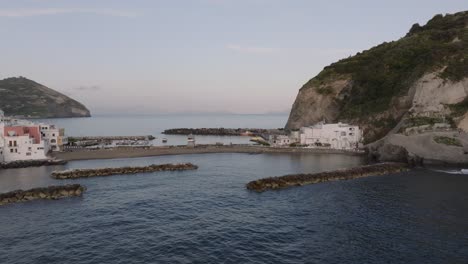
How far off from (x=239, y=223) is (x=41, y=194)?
2959 centimetres

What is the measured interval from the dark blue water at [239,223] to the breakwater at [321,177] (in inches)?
107

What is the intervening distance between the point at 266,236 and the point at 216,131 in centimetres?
14379

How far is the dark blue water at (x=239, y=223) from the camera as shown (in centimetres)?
2941

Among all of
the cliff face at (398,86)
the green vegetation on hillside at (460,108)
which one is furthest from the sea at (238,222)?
the cliff face at (398,86)

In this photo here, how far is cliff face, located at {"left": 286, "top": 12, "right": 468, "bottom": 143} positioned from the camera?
86.5 metres

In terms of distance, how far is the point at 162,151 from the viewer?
325 ft

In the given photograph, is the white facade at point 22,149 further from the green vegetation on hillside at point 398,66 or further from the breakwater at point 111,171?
the green vegetation on hillside at point 398,66

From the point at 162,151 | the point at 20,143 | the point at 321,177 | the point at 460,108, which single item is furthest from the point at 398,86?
the point at 20,143

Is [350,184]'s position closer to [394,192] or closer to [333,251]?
[394,192]

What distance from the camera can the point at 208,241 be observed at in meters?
32.4

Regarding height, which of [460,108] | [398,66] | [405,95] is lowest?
A: [460,108]

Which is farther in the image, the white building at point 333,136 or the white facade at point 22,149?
the white building at point 333,136

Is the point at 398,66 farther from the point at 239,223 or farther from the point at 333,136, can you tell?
the point at 239,223

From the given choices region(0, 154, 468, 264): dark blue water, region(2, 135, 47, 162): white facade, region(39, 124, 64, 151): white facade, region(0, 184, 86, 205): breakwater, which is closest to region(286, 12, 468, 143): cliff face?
region(0, 154, 468, 264): dark blue water
